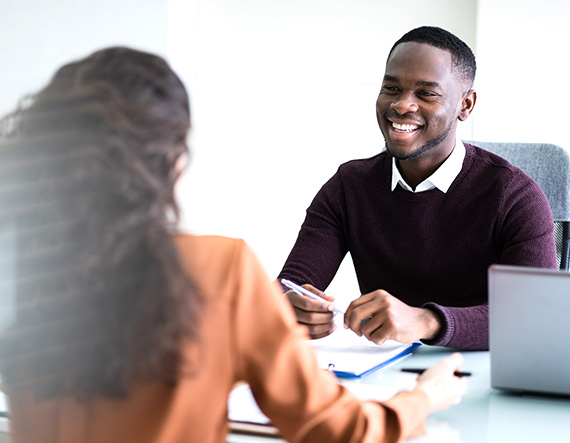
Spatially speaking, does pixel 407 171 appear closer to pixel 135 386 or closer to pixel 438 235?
pixel 438 235

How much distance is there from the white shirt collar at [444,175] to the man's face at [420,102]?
0.11 feet

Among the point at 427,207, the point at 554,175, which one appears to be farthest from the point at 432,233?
the point at 554,175

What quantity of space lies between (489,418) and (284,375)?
0.41m

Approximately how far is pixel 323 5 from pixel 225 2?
528mm

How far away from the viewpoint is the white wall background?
305 cm

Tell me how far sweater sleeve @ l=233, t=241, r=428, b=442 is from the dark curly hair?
0.08 metres

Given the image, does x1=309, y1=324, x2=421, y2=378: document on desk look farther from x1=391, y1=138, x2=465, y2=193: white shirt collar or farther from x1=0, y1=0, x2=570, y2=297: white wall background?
x1=0, y1=0, x2=570, y2=297: white wall background

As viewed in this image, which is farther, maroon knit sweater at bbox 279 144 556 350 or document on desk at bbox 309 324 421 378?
maroon knit sweater at bbox 279 144 556 350

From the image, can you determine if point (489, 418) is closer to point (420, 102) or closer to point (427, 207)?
point (427, 207)

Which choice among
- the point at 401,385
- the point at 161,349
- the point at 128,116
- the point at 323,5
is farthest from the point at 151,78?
Result: the point at 323,5

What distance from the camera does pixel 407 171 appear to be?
1810 millimetres

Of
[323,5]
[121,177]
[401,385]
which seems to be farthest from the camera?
[323,5]

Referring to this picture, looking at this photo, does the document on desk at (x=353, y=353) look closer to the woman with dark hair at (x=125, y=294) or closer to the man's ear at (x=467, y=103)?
the woman with dark hair at (x=125, y=294)

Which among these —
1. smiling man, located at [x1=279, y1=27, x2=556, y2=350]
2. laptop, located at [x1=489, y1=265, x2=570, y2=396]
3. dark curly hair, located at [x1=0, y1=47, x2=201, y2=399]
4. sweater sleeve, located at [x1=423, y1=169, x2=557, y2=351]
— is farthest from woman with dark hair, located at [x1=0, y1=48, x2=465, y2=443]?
smiling man, located at [x1=279, y1=27, x2=556, y2=350]
